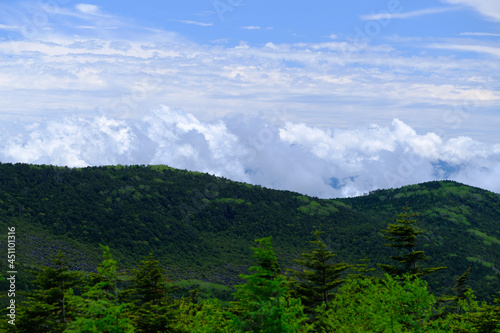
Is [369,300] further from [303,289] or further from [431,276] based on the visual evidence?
[431,276]

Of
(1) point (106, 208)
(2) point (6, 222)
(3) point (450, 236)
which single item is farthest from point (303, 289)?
(3) point (450, 236)

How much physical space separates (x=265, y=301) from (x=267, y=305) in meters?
0.71

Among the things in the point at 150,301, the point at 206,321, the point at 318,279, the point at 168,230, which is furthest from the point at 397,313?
the point at 168,230

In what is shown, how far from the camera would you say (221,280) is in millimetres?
146375

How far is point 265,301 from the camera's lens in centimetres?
1981

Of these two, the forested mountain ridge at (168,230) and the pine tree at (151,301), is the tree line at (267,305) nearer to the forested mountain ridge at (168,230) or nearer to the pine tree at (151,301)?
the pine tree at (151,301)

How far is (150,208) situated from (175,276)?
45.4 metres

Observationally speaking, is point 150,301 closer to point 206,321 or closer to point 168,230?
point 206,321

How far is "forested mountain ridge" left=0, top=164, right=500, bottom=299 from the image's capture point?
141750 mm

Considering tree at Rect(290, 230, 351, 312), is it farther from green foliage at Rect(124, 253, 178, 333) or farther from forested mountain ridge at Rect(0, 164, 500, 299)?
forested mountain ridge at Rect(0, 164, 500, 299)

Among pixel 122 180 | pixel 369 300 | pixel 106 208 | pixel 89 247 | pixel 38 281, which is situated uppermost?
pixel 122 180

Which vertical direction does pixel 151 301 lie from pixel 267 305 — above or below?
above

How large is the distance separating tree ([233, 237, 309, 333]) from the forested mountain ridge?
11300 cm

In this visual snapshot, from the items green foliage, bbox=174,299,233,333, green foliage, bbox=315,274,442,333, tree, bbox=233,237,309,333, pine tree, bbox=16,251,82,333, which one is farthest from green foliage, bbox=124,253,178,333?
tree, bbox=233,237,309,333
